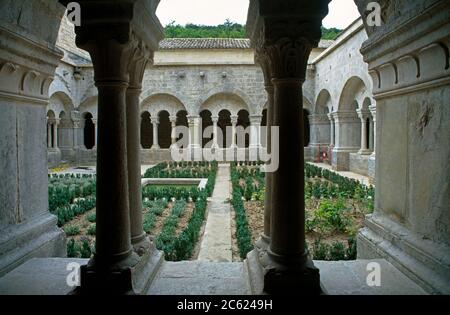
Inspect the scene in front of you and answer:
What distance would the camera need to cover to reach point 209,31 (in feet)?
117

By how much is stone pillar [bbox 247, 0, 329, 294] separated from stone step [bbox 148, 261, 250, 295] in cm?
44

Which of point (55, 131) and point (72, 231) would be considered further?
point (55, 131)

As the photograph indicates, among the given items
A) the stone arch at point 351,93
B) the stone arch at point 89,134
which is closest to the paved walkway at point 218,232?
the stone arch at point 351,93

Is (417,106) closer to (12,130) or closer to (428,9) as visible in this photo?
(428,9)

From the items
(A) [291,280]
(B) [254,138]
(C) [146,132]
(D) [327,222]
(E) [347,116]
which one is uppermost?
(E) [347,116]

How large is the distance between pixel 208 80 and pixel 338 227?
14761mm

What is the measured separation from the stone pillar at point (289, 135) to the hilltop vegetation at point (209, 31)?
3215 centimetres

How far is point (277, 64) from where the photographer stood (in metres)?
2.73

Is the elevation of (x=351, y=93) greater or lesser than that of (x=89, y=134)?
greater

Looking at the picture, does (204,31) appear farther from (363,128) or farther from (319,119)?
(363,128)

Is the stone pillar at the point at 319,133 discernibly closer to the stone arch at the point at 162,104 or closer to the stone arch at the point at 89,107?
the stone arch at the point at 162,104

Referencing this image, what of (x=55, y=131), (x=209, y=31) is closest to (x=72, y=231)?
(x=55, y=131)

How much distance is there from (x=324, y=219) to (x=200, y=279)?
3.59 meters
